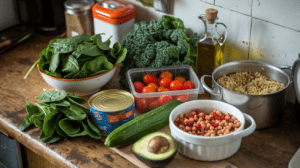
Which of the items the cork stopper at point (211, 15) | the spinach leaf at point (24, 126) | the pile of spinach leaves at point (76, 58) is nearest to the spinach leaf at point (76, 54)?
the pile of spinach leaves at point (76, 58)

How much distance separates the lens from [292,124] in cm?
120

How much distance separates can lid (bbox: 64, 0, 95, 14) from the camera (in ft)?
5.38

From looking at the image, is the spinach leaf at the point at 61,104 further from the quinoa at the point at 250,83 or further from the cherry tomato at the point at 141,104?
the quinoa at the point at 250,83

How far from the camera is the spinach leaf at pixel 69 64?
1.28 m

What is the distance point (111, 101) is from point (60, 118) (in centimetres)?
19

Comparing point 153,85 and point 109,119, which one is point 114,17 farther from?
point 109,119

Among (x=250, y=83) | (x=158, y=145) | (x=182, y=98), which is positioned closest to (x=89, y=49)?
(x=182, y=98)

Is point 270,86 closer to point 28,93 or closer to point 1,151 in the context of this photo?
point 28,93

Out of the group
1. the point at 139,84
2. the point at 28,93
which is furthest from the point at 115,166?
the point at 28,93

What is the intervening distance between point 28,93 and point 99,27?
18.9 inches

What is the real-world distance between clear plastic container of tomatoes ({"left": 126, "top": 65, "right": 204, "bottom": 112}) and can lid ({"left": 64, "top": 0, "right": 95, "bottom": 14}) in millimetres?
510

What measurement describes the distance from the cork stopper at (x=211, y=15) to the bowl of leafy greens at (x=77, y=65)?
368 millimetres

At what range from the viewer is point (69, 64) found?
1297 millimetres

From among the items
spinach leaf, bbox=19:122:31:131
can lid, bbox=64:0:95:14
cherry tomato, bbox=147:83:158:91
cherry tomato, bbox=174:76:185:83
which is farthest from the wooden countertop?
can lid, bbox=64:0:95:14
